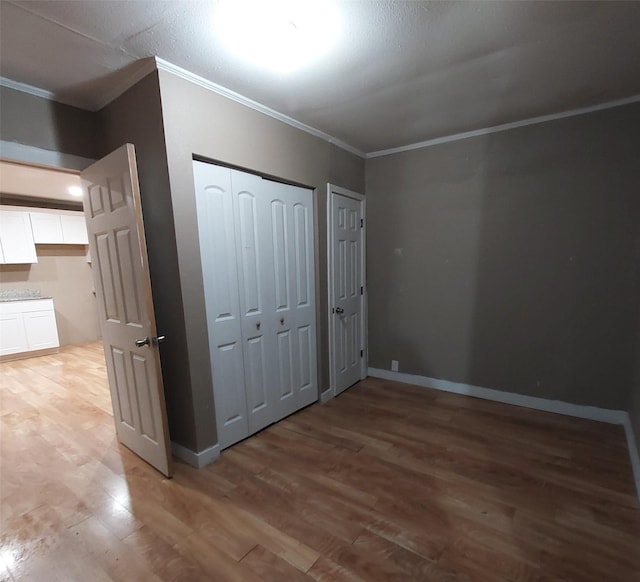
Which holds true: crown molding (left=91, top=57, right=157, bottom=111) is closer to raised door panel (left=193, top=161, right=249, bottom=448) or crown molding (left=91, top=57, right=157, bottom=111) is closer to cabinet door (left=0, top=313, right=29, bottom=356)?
raised door panel (left=193, top=161, right=249, bottom=448)

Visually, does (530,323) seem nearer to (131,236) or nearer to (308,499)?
(308,499)

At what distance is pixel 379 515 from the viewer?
1.63 metres

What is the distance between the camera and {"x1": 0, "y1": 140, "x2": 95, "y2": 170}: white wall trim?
1775 mm

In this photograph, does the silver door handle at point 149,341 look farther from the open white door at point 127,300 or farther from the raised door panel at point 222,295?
the raised door panel at point 222,295

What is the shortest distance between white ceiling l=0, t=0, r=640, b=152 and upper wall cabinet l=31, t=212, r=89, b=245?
4062 millimetres

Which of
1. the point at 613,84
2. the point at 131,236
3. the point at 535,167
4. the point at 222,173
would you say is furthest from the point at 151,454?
the point at 613,84

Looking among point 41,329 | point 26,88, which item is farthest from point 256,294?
point 41,329

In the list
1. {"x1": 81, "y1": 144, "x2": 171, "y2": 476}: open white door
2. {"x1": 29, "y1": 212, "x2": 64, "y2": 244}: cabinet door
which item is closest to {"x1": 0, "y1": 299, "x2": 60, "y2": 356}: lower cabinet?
{"x1": 29, "y1": 212, "x2": 64, "y2": 244}: cabinet door

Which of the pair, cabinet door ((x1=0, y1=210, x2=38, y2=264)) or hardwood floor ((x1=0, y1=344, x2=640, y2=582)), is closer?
hardwood floor ((x1=0, y1=344, x2=640, y2=582))

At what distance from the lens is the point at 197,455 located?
202 centimetres

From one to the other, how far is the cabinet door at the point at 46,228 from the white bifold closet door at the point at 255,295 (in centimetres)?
485

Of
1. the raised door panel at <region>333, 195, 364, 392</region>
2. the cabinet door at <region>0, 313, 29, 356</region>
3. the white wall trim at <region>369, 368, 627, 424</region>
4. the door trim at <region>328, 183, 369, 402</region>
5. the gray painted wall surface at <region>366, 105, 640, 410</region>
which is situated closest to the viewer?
the gray painted wall surface at <region>366, 105, 640, 410</region>

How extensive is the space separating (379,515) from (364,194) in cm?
288

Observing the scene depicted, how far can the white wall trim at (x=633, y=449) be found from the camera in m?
1.80
